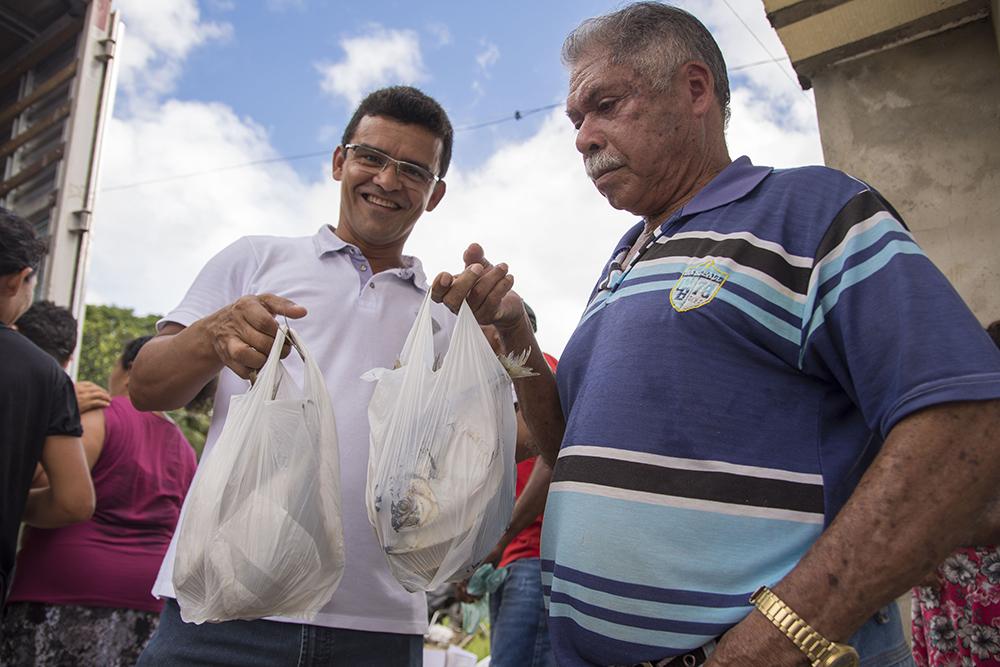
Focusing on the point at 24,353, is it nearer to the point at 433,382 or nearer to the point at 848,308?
the point at 433,382

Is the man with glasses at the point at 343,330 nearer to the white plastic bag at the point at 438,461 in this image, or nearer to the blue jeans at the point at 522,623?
the white plastic bag at the point at 438,461

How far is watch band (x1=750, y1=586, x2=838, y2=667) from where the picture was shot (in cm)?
98

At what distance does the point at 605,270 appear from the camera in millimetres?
1633

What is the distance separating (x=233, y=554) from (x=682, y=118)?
1165 millimetres

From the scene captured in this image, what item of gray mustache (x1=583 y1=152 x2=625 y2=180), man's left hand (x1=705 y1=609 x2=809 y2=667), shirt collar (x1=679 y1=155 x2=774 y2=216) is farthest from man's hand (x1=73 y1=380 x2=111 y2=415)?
man's left hand (x1=705 y1=609 x2=809 y2=667)

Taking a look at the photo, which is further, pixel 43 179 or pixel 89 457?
pixel 43 179

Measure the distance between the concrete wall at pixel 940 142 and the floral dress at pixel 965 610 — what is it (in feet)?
3.81

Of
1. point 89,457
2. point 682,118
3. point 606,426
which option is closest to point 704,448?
point 606,426

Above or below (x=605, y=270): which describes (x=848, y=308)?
below

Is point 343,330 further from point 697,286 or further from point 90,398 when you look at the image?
point 90,398

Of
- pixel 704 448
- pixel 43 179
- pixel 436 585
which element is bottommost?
pixel 436 585

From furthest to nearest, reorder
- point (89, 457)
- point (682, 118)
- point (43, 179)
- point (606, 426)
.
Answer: point (43, 179), point (89, 457), point (682, 118), point (606, 426)

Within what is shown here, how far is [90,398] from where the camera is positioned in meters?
2.88

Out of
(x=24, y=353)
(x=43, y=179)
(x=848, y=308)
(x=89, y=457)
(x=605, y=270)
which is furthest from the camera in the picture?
(x=43, y=179)
